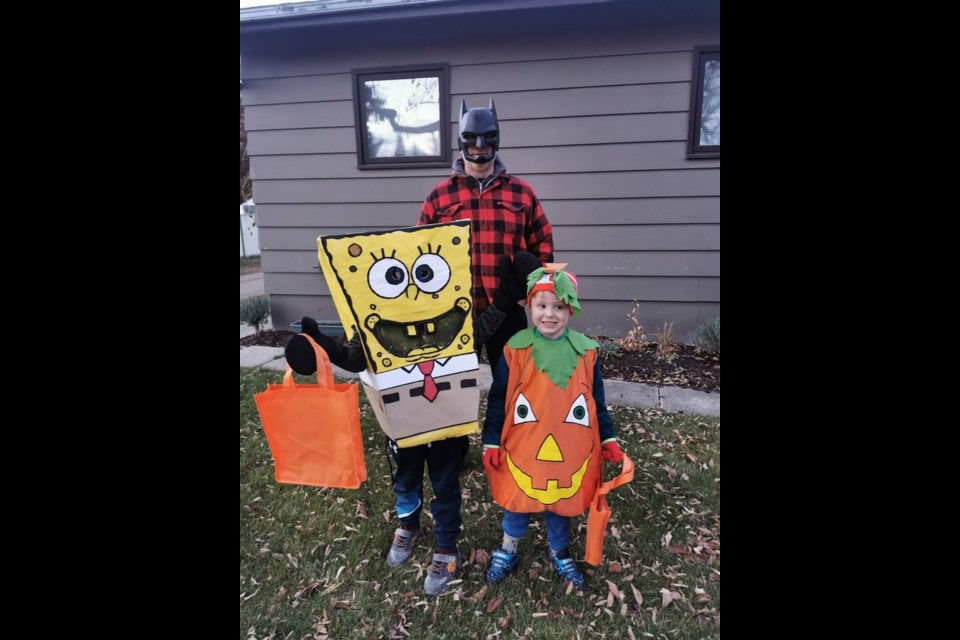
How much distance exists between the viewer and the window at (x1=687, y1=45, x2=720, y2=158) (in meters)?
4.75

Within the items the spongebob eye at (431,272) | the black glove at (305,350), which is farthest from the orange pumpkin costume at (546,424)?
the black glove at (305,350)

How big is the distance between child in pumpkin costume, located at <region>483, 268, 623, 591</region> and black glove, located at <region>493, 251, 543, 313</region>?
0.30ft

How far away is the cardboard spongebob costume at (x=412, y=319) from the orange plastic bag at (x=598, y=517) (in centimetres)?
63

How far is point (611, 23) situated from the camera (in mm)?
4715

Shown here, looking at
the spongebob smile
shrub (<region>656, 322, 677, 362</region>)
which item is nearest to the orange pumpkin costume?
the spongebob smile

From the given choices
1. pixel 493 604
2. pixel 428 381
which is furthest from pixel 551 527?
pixel 428 381

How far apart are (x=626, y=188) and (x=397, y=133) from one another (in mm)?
2403

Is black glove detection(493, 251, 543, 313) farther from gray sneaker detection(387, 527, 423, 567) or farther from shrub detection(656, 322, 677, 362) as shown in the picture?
shrub detection(656, 322, 677, 362)

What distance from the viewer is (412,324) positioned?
2.09m

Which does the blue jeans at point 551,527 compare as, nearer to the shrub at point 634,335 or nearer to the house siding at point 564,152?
the shrub at point 634,335
